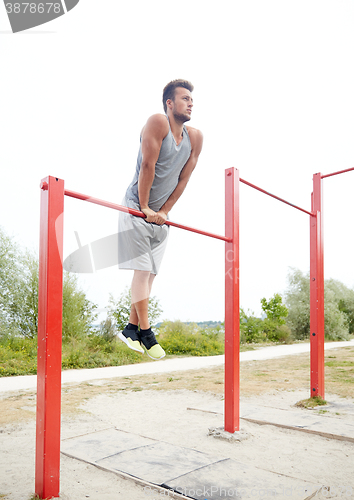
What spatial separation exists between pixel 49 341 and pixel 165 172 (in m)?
1.21

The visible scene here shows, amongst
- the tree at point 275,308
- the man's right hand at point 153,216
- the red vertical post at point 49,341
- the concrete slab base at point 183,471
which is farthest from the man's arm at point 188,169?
the tree at point 275,308

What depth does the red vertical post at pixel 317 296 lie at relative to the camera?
4.77 m

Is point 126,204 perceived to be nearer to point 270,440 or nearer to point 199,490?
point 199,490

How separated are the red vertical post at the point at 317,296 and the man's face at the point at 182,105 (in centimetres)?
268

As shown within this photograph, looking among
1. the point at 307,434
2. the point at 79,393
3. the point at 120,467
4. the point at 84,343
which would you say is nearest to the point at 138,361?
the point at 84,343

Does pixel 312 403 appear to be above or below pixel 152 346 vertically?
below

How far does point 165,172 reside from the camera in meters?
2.65

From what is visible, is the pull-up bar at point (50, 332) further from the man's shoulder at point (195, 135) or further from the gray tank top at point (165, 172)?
the man's shoulder at point (195, 135)

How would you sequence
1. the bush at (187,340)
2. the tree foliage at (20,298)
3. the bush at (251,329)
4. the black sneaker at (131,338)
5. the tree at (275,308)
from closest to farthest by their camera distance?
the black sneaker at (131,338) < the tree foliage at (20,298) < the bush at (187,340) < the bush at (251,329) < the tree at (275,308)

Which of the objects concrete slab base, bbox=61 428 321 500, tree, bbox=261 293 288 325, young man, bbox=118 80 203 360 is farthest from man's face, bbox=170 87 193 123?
tree, bbox=261 293 288 325

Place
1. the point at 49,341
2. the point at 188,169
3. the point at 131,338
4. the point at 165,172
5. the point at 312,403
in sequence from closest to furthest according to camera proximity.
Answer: the point at 49,341
the point at 131,338
the point at 165,172
the point at 188,169
the point at 312,403

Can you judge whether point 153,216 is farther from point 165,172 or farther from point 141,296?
point 141,296

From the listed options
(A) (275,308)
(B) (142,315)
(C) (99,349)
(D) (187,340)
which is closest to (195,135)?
(B) (142,315)

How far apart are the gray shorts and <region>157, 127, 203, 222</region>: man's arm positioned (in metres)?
0.18
